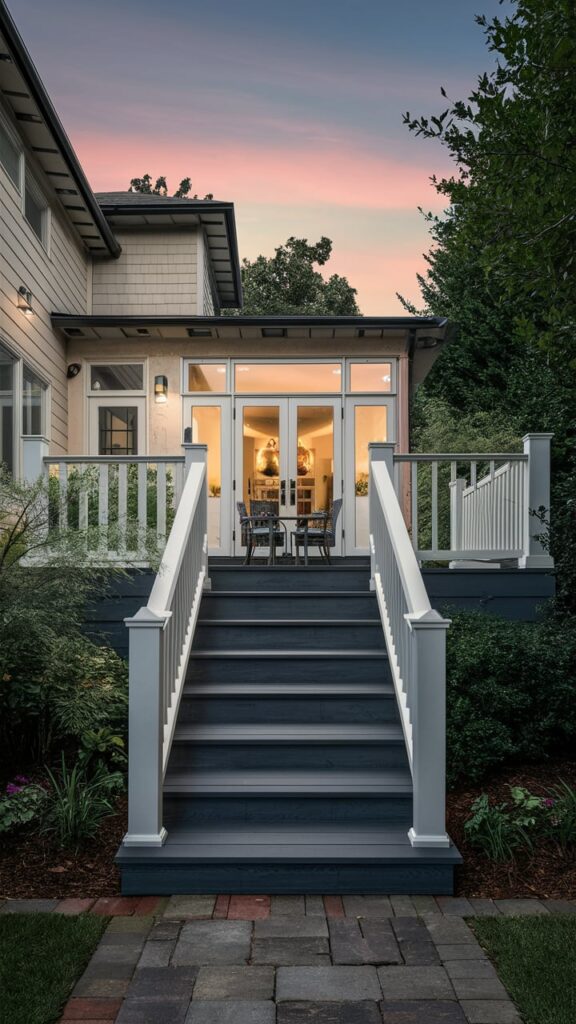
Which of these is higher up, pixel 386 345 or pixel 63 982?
pixel 386 345

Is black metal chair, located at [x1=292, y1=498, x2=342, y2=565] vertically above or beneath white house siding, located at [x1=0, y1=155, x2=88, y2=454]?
beneath

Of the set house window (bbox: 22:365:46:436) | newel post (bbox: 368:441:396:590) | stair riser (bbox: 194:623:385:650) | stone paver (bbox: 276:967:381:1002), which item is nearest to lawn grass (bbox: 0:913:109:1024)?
stone paver (bbox: 276:967:381:1002)

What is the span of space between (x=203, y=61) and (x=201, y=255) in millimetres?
2696

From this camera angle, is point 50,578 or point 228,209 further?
point 228,209

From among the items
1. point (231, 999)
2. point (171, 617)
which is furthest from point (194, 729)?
point (231, 999)

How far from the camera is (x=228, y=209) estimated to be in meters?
10.5

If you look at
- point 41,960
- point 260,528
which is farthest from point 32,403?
point 41,960

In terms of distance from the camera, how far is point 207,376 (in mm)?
9469

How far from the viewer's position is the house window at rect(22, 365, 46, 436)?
786 cm

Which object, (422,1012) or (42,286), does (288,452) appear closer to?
(42,286)

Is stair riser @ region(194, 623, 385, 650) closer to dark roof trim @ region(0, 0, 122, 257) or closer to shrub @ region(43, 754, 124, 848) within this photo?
Result: shrub @ region(43, 754, 124, 848)

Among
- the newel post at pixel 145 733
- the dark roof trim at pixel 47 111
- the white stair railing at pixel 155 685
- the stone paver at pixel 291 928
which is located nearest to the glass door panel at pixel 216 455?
the dark roof trim at pixel 47 111

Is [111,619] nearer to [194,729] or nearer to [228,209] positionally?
[194,729]

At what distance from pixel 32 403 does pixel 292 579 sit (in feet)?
12.2
